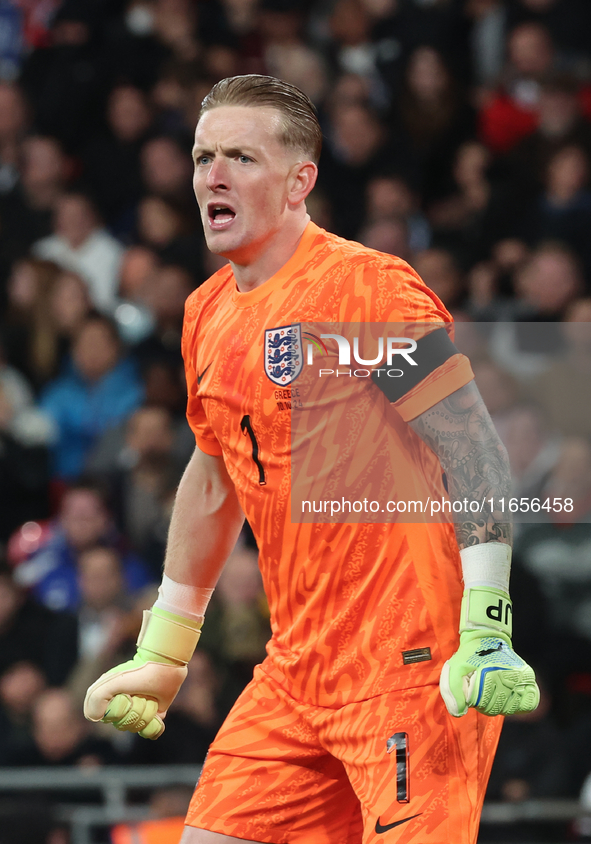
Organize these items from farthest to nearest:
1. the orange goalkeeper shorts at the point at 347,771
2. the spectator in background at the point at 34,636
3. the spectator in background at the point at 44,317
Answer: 1. the spectator in background at the point at 44,317
2. the spectator in background at the point at 34,636
3. the orange goalkeeper shorts at the point at 347,771

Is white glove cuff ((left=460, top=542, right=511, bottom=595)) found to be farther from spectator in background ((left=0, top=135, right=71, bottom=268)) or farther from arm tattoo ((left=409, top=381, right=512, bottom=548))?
spectator in background ((left=0, top=135, right=71, bottom=268))

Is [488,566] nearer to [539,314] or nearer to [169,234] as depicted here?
[539,314]

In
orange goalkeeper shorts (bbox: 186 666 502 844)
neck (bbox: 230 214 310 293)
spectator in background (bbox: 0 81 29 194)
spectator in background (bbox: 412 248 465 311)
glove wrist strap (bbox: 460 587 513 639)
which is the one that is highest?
spectator in background (bbox: 0 81 29 194)

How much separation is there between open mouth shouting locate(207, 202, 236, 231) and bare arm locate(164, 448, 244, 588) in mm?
699

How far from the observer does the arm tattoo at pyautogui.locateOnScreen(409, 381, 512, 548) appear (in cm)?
286

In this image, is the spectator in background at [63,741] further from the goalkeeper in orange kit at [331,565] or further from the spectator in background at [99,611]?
the goalkeeper in orange kit at [331,565]

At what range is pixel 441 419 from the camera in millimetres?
2912

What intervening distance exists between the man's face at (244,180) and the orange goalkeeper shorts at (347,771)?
115 cm

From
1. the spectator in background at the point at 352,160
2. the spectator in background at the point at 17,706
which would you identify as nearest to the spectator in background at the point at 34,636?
the spectator in background at the point at 17,706

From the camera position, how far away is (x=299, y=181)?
327 cm

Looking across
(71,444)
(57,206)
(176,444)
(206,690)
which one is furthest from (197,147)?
(57,206)

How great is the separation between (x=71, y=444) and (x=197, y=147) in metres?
4.81

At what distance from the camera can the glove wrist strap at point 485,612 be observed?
2.80m

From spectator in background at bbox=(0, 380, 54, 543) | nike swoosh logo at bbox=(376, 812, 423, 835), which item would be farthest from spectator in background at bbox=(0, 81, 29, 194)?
nike swoosh logo at bbox=(376, 812, 423, 835)
